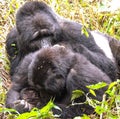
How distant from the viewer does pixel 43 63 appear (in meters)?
3.36

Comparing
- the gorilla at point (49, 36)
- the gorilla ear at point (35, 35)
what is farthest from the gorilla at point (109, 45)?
the gorilla ear at point (35, 35)

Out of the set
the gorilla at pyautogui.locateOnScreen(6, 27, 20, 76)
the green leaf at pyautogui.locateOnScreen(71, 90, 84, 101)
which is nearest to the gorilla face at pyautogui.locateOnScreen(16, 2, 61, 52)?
the gorilla at pyautogui.locateOnScreen(6, 27, 20, 76)

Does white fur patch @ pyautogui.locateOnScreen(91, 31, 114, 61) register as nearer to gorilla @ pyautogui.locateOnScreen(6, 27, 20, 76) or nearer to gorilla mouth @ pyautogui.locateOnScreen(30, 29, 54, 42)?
gorilla mouth @ pyautogui.locateOnScreen(30, 29, 54, 42)

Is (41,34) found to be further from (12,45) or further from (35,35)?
(12,45)

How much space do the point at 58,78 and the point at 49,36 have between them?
0.85m

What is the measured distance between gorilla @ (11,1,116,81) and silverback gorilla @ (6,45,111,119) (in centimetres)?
49

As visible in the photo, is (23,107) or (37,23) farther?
(37,23)

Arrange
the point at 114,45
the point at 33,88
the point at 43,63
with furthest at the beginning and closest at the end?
the point at 114,45, the point at 33,88, the point at 43,63

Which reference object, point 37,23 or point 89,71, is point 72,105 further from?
point 37,23

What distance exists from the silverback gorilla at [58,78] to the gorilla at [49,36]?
49cm

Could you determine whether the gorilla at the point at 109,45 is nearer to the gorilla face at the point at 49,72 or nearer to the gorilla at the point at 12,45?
the gorilla at the point at 12,45

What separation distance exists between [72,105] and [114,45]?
133 centimetres

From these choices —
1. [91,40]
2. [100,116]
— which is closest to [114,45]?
[91,40]

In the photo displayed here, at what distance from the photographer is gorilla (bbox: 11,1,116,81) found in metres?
4.08
